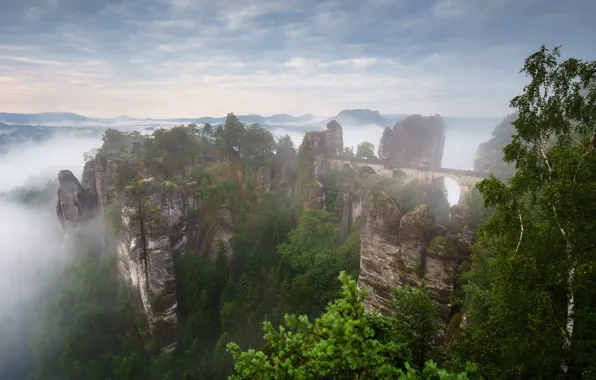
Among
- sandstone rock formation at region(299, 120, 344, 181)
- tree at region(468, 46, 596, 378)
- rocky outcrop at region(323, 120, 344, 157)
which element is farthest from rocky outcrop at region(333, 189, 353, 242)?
tree at region(468, 46, 596, 378)

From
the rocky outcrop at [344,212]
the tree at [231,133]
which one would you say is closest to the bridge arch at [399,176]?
the rocky outcrop at [344,212]

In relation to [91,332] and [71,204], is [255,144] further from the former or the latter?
[91,332]

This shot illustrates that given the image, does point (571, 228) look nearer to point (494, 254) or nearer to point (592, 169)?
point (592, 169)

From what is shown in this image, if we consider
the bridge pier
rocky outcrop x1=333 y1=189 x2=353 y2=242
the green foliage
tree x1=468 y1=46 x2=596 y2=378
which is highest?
tree x1=468 y1=46 x2=596 y2=378

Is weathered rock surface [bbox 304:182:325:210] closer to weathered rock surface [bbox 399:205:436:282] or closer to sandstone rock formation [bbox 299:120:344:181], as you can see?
sandstone rock formation [bbox 299:120:344:181]

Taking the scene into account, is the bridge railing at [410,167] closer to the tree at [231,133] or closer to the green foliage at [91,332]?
the tree at [231,133]

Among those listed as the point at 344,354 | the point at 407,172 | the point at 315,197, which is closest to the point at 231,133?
the point at 315,197
